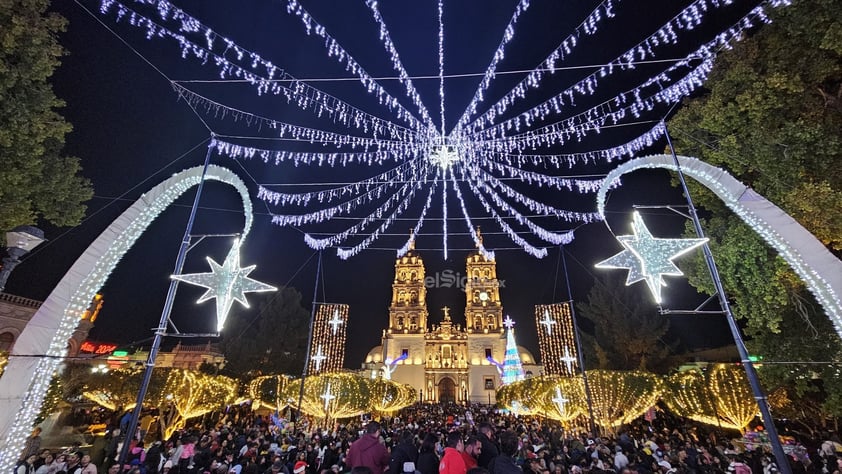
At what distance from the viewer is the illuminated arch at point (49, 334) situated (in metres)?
4.73

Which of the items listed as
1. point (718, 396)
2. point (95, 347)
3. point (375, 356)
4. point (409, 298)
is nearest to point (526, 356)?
point (409, 298)

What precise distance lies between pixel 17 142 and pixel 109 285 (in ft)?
76.5

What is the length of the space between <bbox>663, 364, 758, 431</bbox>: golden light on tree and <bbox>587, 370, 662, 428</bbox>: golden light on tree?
986mm

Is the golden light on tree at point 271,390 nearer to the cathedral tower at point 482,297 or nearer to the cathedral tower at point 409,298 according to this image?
the cathedral tower at point 409,298

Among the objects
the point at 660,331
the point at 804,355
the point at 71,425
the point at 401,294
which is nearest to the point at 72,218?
the point at 804,355

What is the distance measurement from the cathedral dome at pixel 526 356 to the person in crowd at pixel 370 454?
160 feet

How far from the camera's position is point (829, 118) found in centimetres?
743

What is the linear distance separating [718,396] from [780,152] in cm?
960

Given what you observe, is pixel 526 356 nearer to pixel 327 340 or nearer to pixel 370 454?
pixel 327 340

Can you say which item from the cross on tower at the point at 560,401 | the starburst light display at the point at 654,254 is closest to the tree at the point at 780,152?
the starburst light display at the point at 654,254

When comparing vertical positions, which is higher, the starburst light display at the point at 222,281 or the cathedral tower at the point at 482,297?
the cathedral tower at the point at 482,297

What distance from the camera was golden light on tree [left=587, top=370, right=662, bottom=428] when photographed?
1516cm

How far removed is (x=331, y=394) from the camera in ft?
62.0

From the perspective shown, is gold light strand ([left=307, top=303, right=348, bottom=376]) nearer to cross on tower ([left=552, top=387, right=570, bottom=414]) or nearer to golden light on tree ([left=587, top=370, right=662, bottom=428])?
cross on tower ([left=552, top=387, right=570, bottom=414])
